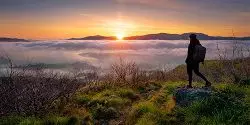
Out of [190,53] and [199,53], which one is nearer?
[199,53]

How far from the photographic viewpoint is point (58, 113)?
16.5m

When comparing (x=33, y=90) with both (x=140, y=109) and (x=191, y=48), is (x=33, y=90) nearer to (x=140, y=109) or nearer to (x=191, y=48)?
(x=140, y=109)

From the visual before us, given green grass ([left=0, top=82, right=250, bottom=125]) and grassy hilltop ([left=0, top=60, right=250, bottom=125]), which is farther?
grassy hilltop ([left=0, top=60, right=250, bottom=125])

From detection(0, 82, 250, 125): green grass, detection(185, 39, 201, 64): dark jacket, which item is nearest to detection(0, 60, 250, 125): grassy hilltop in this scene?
detection(0, 82, 250, 125): green grass

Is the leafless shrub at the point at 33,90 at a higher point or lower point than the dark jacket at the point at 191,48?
lower

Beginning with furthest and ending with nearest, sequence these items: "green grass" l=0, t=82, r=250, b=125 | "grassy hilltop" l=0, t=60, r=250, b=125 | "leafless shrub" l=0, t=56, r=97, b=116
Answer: "leafless shrub" l=0, t=56, r=97, b=116, "grassy hilltop" l=0, t=60, r=250, b=125, "green grass" l=0, t=82, r=250, b=125

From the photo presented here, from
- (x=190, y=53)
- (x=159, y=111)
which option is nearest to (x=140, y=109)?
(x=159, y=111)

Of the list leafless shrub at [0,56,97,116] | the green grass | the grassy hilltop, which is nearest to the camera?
the green grass

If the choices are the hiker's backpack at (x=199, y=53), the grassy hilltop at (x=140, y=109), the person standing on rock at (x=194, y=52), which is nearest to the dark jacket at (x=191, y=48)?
the person standing on rock at (x=194, y=52)

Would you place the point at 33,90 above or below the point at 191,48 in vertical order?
below

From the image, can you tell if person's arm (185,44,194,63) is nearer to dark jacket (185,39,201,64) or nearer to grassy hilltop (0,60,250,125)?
dark jacket (185,39,201,64)

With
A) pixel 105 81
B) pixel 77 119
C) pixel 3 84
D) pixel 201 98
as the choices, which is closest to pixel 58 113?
pixel 77 119

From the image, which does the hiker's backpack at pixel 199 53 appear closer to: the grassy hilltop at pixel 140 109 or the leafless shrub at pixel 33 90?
the grassy hilltop at pixel 140 109

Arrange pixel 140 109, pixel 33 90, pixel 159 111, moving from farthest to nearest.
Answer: pixel 33 90 < pixel 140 109 < pixel 159 111
